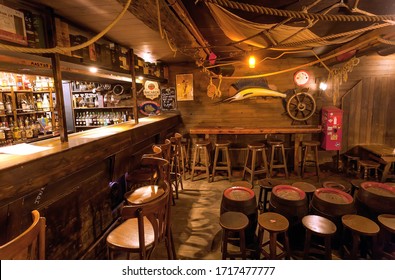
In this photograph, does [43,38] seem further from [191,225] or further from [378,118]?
[378,118]

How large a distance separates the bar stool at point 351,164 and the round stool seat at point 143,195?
424 centimetres

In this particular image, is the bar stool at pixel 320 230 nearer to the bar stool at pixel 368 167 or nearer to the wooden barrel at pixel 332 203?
the wooden barrel at pixel 332 203

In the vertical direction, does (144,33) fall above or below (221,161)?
above

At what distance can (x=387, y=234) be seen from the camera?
7.09 feet

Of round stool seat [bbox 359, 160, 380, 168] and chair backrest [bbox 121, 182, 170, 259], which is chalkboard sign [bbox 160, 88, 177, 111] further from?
round stool seat [bbox 359, 160, 380, 168]

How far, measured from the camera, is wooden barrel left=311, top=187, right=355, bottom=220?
2.31 m

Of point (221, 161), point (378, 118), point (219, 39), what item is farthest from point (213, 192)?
point (378, 118)

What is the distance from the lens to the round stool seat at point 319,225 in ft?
6.54

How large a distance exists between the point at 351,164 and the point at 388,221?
3368mm

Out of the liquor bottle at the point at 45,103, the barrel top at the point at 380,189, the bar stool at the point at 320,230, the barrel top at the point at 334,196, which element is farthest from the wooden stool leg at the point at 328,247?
the liquor bottle at the point at 45,103

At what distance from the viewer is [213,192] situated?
162 inches

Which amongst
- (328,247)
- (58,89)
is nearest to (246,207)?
(328,247)

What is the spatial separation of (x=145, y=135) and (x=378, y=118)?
4910 millimetres

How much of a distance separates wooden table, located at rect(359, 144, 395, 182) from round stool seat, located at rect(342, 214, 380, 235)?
276cm
